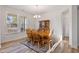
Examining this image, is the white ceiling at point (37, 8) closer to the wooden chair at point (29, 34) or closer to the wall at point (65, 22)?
the wall at point (65, 22)

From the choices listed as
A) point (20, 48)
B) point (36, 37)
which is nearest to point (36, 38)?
point (36, 37)

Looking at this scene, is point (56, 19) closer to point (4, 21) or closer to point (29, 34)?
point (29, 34)

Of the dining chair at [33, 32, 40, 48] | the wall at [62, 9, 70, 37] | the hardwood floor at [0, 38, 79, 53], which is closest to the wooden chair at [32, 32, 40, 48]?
the dining chair at [33, 32, 40, 48]

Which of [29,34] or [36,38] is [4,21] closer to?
[29,34]

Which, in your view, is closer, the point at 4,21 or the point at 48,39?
the point at 4,21

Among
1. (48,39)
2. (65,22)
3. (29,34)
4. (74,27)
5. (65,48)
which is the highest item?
(65,22)

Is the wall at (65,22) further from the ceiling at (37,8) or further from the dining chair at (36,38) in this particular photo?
the dining chair at (36,38)

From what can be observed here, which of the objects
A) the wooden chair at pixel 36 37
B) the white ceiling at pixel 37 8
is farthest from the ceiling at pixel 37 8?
the wooden chair at pixel 36 37

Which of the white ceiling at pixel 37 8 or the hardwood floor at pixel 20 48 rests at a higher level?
the white ceiling at pixel 37 8

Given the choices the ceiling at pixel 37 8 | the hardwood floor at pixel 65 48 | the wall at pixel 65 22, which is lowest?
the hardwood floor at pixel 65 48

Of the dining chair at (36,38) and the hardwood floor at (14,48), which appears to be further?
the dining chair at (36,38)

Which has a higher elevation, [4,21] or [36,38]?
[4,21]
